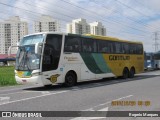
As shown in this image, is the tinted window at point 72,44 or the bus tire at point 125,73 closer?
the tinted window at point 72,44

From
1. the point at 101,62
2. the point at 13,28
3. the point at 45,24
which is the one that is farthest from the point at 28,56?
the point at 13,28

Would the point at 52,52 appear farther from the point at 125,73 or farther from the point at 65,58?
the point at 125,73

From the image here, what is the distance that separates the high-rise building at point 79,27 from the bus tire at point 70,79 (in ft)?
103

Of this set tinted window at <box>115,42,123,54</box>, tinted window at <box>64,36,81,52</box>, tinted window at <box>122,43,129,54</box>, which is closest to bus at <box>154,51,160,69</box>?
tinted window at <box>122,43,129,54</box>

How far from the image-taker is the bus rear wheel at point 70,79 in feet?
57.5

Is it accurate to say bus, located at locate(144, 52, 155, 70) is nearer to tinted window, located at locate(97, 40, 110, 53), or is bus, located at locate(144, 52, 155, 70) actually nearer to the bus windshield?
tinted window, located at locate(97, 40, 110, 53)

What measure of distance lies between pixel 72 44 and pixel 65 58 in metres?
1.11

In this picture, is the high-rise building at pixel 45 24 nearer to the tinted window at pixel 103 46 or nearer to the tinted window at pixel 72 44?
the tinted window at pixel 103 46

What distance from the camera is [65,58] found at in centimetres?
1739

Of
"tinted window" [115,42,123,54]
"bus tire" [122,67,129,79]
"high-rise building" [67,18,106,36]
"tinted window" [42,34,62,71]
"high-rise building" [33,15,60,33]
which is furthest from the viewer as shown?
"high-rise building" [67,18,106,36]

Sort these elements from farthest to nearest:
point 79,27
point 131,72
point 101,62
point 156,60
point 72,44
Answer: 1. point 79,27
2. point 156,60
3. point 131,72
4. point 101,62
5. point 72,44

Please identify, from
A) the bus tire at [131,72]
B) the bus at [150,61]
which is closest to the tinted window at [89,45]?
the bus tire at [131,72]

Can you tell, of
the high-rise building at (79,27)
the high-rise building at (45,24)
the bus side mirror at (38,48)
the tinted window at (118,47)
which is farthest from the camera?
the high-rise building at (79,27)

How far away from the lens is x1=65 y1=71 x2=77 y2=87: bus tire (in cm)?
1752
